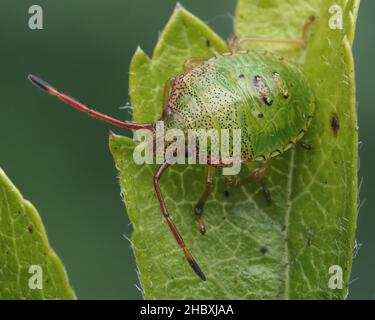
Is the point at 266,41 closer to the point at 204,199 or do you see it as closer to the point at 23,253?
the point at 204,199

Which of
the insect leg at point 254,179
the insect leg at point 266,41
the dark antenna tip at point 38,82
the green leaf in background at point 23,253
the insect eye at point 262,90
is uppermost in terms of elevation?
the insect leg at point 266,41

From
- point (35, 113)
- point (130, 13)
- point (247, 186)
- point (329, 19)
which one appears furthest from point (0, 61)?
point (329, 19)

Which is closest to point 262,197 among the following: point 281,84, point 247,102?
point 247,102

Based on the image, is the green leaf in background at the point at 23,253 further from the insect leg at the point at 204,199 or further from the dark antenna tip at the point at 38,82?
the insect leg at the point at 204,199

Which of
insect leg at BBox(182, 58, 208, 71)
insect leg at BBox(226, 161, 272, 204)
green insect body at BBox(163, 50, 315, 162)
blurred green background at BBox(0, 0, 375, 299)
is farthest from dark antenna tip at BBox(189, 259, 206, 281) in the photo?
blurred green background at BBox(0, 0, 375, 299)

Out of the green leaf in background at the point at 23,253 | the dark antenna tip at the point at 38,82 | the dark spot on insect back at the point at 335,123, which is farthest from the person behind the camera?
the dark antenna tip at the point at 38,82

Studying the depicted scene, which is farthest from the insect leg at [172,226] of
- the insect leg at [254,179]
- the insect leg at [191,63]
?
the insect leg at [191,63]
